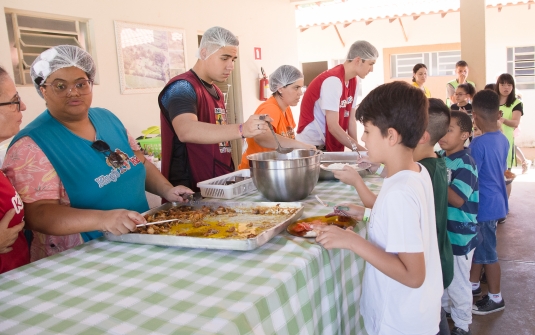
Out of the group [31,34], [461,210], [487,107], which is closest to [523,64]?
[487,107]

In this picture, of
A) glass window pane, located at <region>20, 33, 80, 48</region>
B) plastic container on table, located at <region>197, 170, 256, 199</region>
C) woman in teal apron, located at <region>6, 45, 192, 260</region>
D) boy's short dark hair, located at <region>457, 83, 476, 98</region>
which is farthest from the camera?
boy's short dark hair, located at <region>457, 83, 476, 98</region>

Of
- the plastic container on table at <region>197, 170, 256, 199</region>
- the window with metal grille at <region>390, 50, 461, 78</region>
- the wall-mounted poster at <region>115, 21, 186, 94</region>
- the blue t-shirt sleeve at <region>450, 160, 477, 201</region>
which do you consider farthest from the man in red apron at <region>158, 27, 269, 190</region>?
the window with metal grille at <region>390, 50, 461, 78</region>

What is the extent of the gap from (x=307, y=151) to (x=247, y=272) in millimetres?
1065

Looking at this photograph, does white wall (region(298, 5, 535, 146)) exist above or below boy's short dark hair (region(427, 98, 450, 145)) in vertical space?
above

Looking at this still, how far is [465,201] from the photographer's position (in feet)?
6.66

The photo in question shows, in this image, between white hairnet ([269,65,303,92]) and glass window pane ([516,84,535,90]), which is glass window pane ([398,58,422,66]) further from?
white hairnet ([269,65,303,92])

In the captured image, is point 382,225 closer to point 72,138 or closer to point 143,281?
point 143,281

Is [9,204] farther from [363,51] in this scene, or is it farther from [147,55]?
[147,55]

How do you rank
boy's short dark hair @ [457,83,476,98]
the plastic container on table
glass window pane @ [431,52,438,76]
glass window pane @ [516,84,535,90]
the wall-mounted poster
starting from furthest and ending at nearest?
1. glass window pane @ [431,52,438,76]
2. glass window pane @ [516,84,535,90]
3. boy's short dark hair @ [457,83,476,98]
4. the wall-mounted poster
5. the plastic container on table

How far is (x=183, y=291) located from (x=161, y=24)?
4.28 meters

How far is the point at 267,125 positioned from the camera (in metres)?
1.98

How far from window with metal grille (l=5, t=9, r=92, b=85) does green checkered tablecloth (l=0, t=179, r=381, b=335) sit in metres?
2.71

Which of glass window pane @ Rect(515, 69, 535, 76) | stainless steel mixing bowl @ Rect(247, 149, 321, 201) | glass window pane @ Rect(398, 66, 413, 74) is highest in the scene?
glass window pane @ Rect(398, 66, 413, 74)

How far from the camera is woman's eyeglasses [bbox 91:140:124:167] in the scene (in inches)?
68.2
